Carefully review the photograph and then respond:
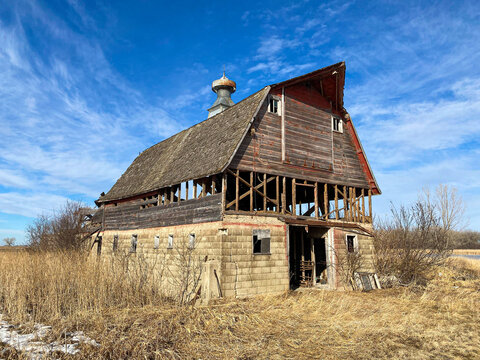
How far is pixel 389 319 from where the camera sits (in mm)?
10320

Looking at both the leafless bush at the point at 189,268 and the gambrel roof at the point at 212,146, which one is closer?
the leafless bush at the point at 189,268

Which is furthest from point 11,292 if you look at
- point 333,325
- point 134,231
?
point 134,231

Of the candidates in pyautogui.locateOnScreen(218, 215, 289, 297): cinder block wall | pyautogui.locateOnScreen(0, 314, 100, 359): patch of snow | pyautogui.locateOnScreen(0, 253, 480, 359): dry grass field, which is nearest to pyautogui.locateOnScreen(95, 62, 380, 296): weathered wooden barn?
pyautogui.locateOnScreen(218, 215, 289, 297): cinder block wall

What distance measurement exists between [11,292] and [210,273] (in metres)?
6.47

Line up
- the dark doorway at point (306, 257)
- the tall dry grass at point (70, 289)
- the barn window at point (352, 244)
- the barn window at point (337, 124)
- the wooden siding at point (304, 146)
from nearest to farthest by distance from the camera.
Result: the tall dry grass at point (70, 289), the wooden siding at point (304, 146), the dark doorway at point (306, 257), the barn window at point (352, 244), the barn window at point (337, 124)

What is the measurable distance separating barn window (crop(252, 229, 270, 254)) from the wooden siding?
9.82 feet

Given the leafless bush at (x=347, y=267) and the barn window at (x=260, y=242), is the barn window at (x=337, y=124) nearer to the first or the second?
the leafless bush at (x=347, y=267)

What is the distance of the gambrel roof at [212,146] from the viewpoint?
632 inches

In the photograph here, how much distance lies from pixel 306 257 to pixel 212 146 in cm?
981

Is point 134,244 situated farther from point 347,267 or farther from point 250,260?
point 347,267

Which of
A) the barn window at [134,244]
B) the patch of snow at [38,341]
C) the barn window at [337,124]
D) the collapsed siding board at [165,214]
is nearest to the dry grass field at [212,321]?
the patch of snow at [38,341]

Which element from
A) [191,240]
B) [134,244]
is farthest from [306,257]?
[134,244]

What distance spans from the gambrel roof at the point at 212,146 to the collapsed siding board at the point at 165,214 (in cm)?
111

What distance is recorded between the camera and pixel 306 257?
21.8 m
